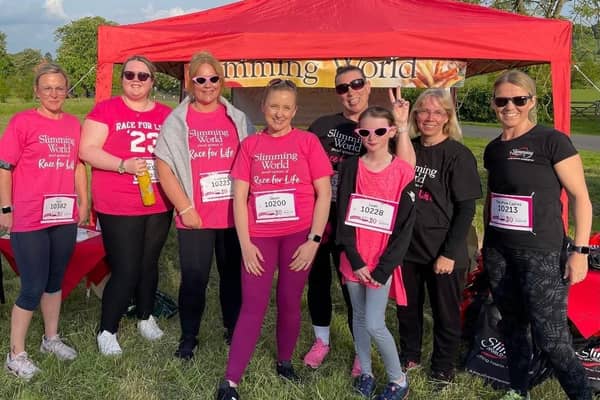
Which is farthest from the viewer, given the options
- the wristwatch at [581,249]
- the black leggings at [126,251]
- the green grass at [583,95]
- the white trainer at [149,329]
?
the green grass at [583,95]

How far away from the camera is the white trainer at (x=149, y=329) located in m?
3.17

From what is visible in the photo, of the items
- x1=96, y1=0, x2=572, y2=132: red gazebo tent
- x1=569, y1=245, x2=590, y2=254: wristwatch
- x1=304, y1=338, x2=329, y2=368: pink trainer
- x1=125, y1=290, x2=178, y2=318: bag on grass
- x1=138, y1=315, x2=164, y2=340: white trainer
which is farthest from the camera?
x1=96, y1=0, x2=572, y2=132: red gazebo tent

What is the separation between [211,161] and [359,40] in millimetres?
1625

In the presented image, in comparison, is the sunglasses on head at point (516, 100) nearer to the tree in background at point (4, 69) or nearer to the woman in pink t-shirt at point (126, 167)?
the woman in pink t-shirt at point (126, 167)

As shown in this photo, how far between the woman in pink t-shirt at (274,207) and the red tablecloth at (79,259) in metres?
1.33

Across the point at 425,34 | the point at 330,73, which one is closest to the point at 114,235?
the point at 330,73

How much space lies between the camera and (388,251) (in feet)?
7.41

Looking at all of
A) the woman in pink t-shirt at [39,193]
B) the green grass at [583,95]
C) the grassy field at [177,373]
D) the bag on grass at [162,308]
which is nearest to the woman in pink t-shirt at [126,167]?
the woman in pink t-shirt at [39,193]

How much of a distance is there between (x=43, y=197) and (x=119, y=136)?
0.45 m

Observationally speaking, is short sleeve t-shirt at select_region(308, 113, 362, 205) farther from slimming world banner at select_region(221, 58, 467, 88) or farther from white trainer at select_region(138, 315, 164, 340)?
white trainer at select_region(138, 315, 164, 340)

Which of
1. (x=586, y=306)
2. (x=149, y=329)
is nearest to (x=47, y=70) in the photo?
(x=149, y=329)

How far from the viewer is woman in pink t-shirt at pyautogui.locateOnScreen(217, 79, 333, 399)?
2.32 metres

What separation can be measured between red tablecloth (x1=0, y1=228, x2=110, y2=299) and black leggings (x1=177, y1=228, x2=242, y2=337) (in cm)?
80

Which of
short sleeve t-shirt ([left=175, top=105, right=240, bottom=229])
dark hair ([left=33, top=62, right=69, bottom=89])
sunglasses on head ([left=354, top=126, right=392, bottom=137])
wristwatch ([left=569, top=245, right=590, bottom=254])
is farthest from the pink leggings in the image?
dark hair ([left=33, top=62, right=69, bottom=89])
